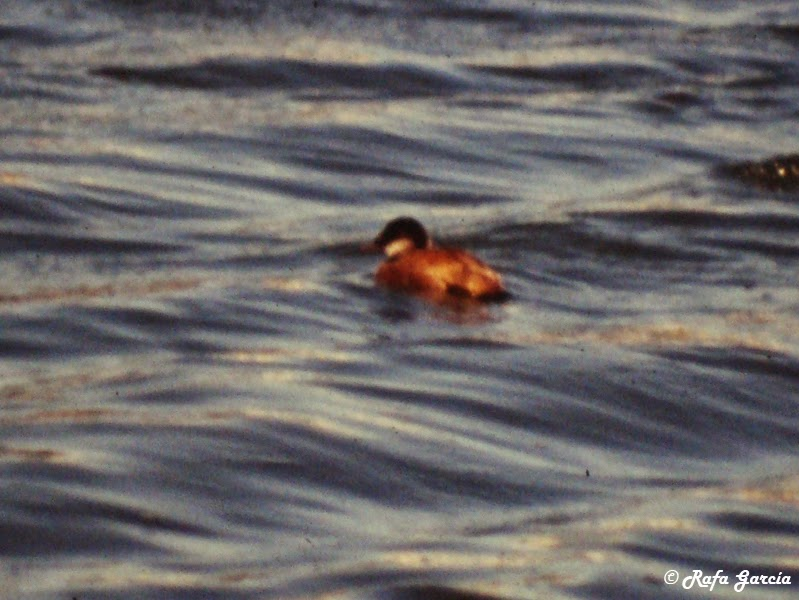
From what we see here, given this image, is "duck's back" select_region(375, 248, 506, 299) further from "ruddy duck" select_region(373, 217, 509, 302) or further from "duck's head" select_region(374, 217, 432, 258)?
"duck's head" select_region(374, 217, 432, 258)

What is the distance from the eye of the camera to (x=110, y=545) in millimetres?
8867

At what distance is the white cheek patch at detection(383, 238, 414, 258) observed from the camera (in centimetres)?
1408

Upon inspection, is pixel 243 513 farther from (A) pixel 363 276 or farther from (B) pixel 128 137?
(B) pixel 128 137

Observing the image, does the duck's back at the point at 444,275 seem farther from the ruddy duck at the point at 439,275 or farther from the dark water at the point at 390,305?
the dark water at the point at 390,305

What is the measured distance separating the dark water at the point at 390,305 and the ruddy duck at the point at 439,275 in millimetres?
129

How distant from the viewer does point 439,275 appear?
1352cm

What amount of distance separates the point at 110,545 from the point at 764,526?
250cm

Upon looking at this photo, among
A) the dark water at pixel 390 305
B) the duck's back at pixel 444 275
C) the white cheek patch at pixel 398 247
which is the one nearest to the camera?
the dark water at pixel 390 305

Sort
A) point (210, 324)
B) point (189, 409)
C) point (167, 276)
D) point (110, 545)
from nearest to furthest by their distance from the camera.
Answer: point (110, 545) < point (189, 409) < point (210, 324) < point (167, 276)

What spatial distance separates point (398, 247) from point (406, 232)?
0.34ft

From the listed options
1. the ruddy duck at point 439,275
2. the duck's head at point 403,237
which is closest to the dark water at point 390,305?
the ruddy duck at point 439,275

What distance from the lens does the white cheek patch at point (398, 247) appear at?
1408 cm

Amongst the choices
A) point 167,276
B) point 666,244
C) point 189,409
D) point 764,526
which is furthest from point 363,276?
point 764,526


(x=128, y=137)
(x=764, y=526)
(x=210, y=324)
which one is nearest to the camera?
(x=764, y=526)
